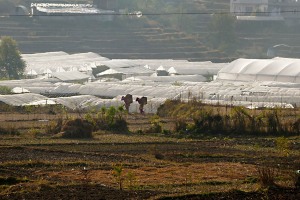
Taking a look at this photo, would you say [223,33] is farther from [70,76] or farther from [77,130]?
[77,130]

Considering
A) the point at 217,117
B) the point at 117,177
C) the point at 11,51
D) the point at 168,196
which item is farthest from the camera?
the point at 11,51

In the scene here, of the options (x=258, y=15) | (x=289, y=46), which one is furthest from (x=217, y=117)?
(x=258, y=15)

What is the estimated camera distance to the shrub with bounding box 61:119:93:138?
74.0 ft

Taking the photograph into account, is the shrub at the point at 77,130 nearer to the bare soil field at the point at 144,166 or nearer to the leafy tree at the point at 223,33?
the bare soil field at the point at 144,166

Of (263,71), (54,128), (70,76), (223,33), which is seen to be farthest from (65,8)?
(54,128)

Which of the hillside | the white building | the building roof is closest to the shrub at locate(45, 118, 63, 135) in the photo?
the hillside

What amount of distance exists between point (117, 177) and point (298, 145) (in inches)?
264

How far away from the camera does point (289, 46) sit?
6538cm

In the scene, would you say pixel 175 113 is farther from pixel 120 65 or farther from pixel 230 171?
pixel 120 65

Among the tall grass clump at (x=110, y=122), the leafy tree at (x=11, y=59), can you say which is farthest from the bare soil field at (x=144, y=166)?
the leafy tree at (x=11, y=59)

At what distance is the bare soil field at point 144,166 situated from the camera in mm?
13297

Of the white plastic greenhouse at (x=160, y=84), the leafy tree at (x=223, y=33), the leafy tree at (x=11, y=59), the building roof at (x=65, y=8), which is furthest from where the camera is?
the building roof at (x=65, y=8)

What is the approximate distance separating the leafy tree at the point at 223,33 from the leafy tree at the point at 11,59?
19.5 metres

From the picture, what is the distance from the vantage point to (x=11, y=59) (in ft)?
155
